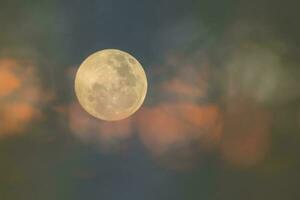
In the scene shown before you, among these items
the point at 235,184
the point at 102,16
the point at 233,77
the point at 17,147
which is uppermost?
the point at 102,16

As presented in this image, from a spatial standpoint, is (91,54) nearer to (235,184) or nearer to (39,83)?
(39,83)

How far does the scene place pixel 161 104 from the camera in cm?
184

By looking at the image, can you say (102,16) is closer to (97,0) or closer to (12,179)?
(97,0)

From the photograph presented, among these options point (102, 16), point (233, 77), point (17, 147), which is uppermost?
point (102, 16)

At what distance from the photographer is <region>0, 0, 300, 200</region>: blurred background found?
1830mm

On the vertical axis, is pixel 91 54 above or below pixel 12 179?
above

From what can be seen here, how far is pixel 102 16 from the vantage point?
1851 millimetres

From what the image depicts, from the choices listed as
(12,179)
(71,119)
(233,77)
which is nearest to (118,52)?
(71,119)

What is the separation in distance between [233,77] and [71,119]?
23.3 inches

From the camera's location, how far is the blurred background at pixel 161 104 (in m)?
1.83

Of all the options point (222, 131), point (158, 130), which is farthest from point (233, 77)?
point (158, 130)

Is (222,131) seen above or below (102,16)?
below

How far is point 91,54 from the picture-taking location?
6.07ft

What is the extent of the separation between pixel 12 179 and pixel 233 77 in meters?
0.86
